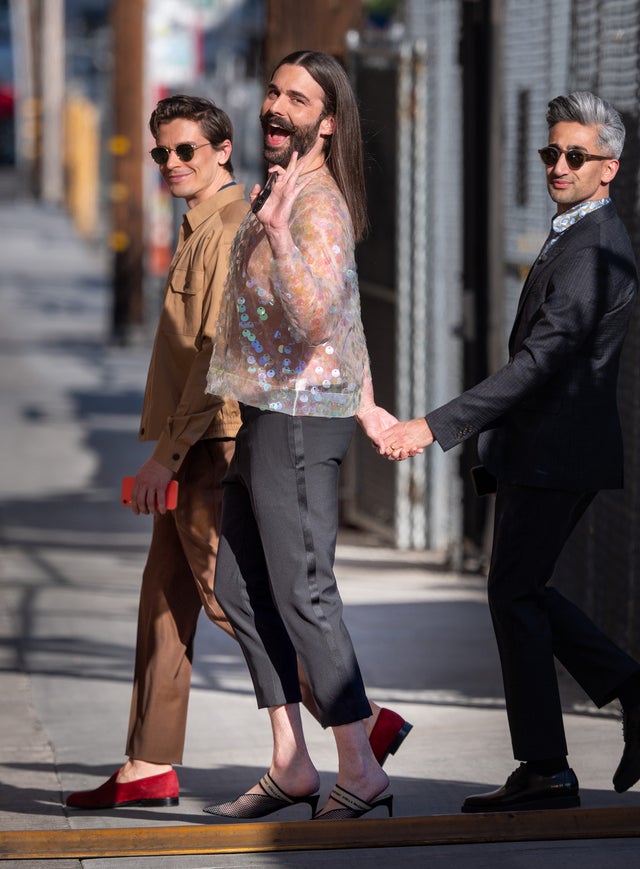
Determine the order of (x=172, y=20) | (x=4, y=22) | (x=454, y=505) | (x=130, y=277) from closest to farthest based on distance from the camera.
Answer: (x=454, y=505) → (x=172, y=20) → (x=130, y=277) → (x=4, y=22)

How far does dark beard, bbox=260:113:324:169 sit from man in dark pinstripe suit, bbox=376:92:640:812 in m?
0.63

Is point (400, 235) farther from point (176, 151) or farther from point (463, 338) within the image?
point (176, 151)

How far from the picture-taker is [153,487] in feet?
16.1

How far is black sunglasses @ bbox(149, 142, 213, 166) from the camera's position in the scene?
5099mm

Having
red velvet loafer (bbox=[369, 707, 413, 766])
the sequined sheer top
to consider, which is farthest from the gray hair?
red velvet loafer (bbox=[369, 707, 413, 766])

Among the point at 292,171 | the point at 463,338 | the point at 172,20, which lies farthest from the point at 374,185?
the point at 172,20

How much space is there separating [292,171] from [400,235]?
17.9 ft

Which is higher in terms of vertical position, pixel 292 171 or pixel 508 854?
pixel 292 171

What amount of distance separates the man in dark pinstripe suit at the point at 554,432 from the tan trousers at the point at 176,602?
2.19 feet

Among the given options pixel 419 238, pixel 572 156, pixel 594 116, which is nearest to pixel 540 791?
pixel 572 156

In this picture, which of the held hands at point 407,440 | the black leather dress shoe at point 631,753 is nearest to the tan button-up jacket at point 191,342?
the held hands at point 407,440

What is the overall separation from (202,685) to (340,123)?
117 inches

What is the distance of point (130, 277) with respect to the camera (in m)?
21.3

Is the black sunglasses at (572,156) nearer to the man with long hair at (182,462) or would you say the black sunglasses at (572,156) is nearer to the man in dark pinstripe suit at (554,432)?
the man in dark pinstripe suit at (554,432)
